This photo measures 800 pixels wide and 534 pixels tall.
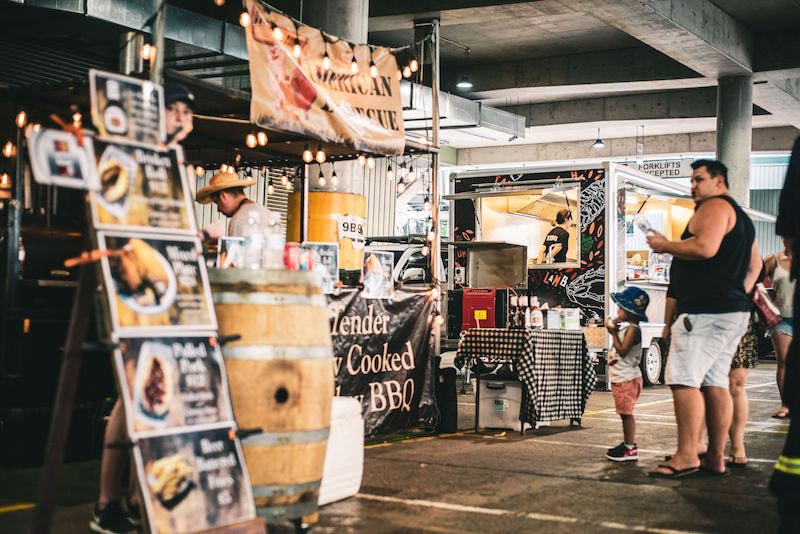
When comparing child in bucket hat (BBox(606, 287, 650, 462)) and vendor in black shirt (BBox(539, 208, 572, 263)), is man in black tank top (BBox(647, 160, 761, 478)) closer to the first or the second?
child in bucket hat (BBox(606, 287, 650, 462))

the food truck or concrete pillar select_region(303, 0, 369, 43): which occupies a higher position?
concrete pillar select_region(303, 0, 369, 43)

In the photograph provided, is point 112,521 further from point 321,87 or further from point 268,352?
point 321,87

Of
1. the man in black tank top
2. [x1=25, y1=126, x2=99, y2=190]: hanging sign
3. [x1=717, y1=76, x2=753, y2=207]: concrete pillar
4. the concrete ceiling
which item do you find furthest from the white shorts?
[x1=717, y1=76, x2=753, y2=207]: concrete pillar

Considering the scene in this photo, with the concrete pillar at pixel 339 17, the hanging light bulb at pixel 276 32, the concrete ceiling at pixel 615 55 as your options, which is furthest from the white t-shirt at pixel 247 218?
the concrete ceiling at pixel 615 55

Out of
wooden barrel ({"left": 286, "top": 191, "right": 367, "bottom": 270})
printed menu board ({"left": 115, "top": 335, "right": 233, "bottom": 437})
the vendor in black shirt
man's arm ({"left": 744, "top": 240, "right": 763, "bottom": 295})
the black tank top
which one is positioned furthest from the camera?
the vendor in black shirt

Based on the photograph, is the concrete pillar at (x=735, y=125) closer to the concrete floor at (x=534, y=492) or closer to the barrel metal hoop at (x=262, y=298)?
the concrete floor at (x=534, y=492)

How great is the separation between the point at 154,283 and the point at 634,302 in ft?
15.0

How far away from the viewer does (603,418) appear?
33.5 ft

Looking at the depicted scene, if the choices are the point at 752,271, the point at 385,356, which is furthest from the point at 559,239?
the point at 752,271

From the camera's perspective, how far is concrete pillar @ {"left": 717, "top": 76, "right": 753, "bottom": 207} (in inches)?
743

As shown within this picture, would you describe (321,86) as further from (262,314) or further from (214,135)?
(262,314)

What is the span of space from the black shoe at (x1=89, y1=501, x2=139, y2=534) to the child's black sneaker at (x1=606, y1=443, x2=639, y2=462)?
13.0ft

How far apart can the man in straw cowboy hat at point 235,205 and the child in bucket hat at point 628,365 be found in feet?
9.35

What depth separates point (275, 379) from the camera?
4.27 m
